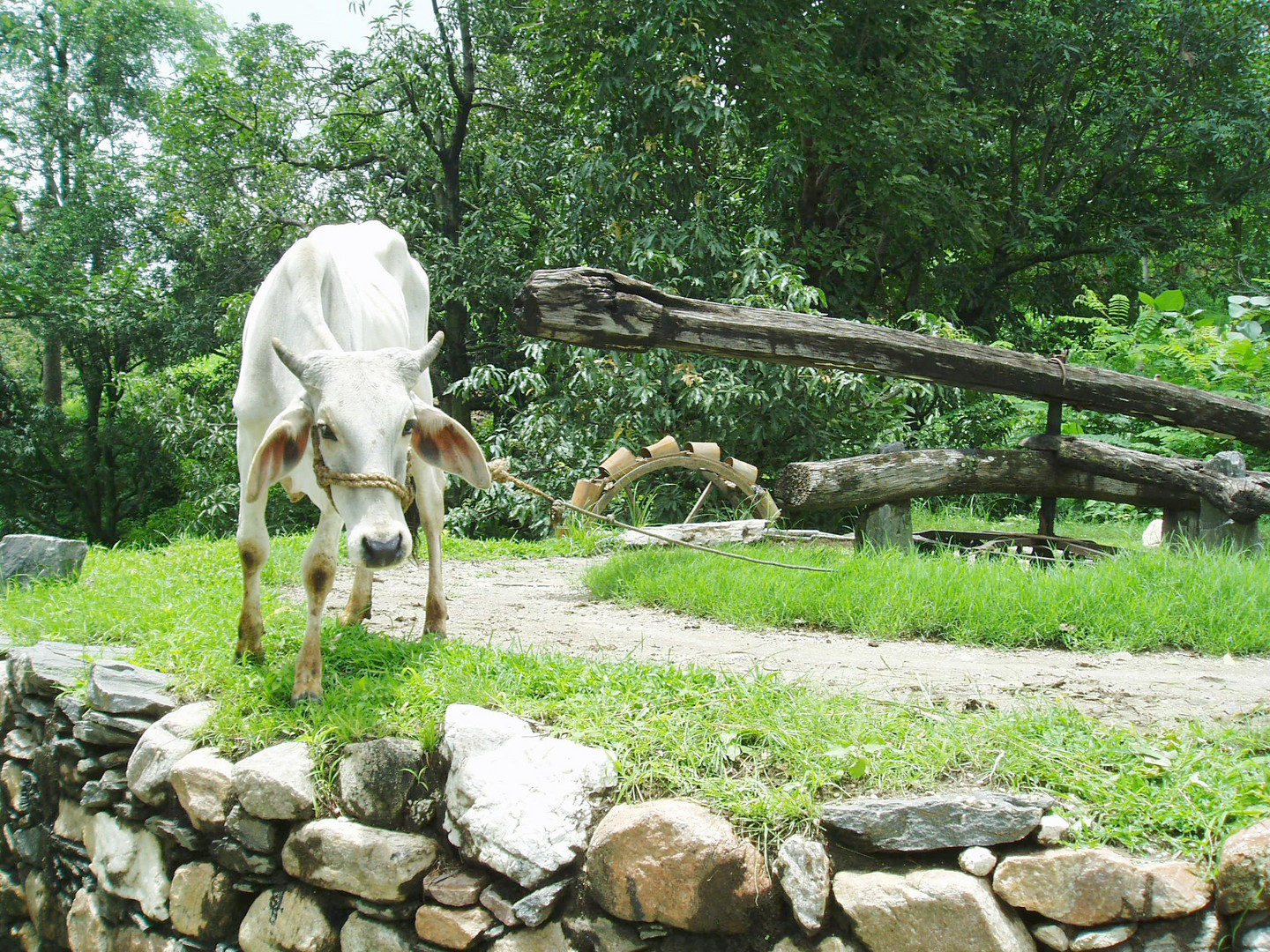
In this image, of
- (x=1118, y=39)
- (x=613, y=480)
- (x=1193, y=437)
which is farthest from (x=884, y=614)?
(x=1118, y=39)

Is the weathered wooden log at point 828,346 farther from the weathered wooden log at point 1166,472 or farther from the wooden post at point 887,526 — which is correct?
the wooden post at point 887,526

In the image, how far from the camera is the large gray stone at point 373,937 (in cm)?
306

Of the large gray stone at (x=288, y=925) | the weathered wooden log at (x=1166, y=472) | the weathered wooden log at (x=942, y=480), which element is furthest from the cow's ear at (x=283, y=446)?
the weathered wooden log at (x=1166, y=472)

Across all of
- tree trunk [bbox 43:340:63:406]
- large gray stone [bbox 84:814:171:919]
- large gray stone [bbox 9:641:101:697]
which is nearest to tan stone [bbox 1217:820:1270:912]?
large gray stone [bbox 84:814:171:919]

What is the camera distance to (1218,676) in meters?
3.77

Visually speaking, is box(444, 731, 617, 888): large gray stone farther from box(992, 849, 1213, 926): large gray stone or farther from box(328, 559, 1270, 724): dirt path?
box(992, 849, 1213, 926): large gray stone

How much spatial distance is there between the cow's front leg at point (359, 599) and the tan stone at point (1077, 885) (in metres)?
3.03

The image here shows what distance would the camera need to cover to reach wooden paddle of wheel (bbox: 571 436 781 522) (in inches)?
308

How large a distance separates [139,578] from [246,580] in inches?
102

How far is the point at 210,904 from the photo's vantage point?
11.6 feet

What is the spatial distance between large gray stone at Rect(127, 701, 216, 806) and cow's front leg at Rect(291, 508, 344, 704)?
0.40 meters

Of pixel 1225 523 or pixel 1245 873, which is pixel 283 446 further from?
pixel 1225 523

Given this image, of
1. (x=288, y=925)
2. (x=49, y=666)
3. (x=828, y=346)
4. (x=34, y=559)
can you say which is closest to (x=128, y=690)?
(x=49, y=666)

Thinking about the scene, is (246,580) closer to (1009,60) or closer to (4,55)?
(1009,60)
